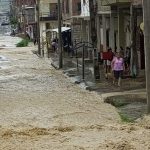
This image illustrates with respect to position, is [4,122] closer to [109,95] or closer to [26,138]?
[26,138]

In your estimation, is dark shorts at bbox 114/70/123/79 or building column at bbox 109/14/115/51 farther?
building column at bbox 109/14/115/51

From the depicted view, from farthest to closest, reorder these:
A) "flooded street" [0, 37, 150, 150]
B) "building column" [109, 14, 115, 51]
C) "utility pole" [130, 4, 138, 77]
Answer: "building column" [109, 14, 115, 51]
"utility pole" [130, 4, 138, 77]
"flooded street" [0, 37, 150, 150]

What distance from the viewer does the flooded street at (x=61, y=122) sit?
14094mm

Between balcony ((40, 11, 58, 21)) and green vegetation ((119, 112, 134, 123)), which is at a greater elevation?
balcony ((40, 11, 58, 21))

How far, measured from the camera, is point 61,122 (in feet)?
59.7

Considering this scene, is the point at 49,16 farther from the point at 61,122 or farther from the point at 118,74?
the point at 61,122

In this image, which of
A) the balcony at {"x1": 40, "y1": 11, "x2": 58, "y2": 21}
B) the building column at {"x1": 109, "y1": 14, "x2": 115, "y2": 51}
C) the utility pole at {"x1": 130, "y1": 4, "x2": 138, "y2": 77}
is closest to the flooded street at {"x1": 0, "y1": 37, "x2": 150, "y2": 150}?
the utility pole at {"x1": 130, "y1": 4, "x2": 138, "y2": 77}

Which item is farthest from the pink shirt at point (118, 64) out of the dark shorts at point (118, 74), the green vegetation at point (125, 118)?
the green vegetation at point (125, 118)

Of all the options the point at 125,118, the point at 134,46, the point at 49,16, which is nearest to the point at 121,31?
the point at 134,46

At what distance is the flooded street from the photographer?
14.1 metres

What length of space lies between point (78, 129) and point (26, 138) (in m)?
1.84

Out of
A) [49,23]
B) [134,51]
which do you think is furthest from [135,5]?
[49,23]

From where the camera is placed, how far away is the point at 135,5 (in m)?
29.6

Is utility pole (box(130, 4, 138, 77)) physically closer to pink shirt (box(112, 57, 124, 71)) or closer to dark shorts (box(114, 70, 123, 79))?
dark shorts (box(114, 70, 123, 79))
